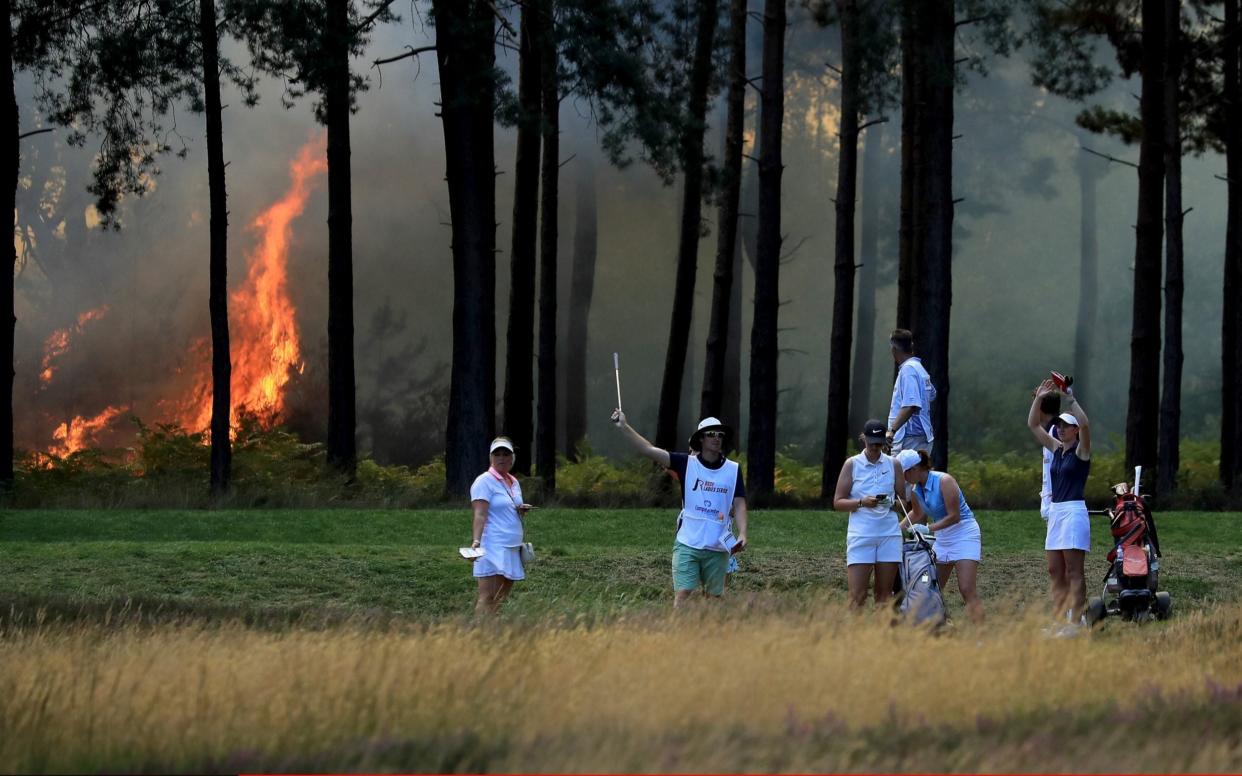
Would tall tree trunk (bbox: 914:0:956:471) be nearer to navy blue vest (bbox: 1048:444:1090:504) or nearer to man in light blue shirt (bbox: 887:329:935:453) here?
man in light blue shirt (bbox: 887:329:935:453)

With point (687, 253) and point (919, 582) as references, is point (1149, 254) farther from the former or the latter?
point (919, 582)

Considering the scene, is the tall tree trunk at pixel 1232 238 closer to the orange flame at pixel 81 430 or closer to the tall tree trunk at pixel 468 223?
the tall tree trunk at pixel 468 223

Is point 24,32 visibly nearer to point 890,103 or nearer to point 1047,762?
point 890,103

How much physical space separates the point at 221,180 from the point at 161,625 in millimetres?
18845

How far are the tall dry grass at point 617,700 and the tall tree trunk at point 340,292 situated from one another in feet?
64.2

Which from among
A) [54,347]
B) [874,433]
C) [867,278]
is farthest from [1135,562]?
[867,278]

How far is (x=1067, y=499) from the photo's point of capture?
15594 millimetres

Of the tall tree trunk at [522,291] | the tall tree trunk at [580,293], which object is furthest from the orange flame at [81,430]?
the tall tree trunk at [522,291]

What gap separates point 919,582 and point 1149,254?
63.2 ft

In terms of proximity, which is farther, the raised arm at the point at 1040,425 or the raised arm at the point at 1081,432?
the raised arm at the point at 1040,425

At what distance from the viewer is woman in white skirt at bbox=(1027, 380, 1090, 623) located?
15.4 metres

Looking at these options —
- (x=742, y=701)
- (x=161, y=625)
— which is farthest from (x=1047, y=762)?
(x=161, y=625)

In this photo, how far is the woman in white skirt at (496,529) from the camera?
1418 centimetres


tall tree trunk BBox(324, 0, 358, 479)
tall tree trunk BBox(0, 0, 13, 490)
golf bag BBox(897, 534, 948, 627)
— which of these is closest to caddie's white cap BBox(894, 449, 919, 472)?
golf bag BBox(897, 534, 948, 627)
